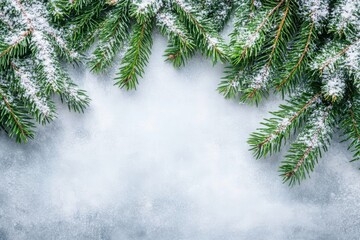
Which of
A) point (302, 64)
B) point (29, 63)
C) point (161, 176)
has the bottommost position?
point (161, 176)

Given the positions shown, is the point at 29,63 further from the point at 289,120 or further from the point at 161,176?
the point at 289,120

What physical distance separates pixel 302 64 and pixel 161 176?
37 centimetres

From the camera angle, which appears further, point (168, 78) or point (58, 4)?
point (168, 78)

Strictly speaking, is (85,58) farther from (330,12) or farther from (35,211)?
(330,12)

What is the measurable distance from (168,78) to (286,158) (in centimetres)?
30

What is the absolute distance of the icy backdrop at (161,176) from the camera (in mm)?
896

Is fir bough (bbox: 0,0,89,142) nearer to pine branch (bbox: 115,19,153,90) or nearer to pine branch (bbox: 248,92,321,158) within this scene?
pine branch (bbox: 115,19,153,90)

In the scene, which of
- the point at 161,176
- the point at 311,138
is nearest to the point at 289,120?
the point at 311,138

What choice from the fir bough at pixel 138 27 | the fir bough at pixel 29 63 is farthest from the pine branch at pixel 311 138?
the fir bough at pixel 29 63

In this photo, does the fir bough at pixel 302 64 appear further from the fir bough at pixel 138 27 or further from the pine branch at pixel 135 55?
the pine branch at pixel 135 55

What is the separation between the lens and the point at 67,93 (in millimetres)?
837

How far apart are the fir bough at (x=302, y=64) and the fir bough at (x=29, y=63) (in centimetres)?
34

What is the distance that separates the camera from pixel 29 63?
2.73 ft

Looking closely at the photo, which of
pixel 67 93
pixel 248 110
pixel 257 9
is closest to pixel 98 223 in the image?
pixel 67 93
